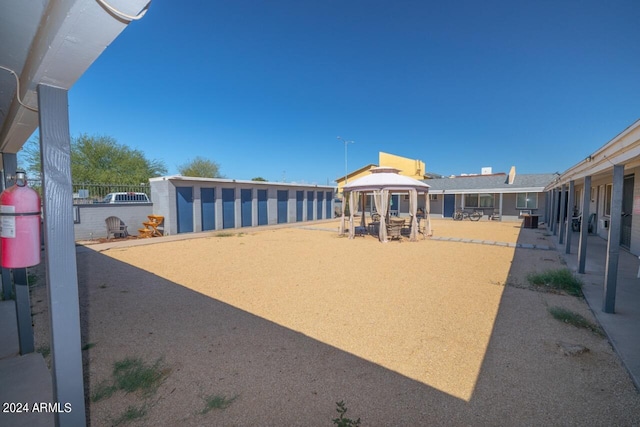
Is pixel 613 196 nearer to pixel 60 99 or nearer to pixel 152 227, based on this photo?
pixel 60 99

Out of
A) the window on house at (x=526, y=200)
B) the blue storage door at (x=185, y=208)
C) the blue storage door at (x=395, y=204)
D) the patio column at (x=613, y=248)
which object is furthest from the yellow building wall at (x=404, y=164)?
the patio column at (x=613, y=248)

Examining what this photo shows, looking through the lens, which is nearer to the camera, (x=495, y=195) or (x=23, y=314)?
(x=23, y=314)

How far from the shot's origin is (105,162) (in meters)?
25.0

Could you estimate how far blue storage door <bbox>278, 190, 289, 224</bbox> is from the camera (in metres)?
20.7

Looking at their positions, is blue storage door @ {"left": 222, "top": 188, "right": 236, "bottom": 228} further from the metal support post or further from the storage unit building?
the metal support post

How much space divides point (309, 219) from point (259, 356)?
20.2 metres

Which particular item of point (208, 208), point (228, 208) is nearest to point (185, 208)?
point (208, 208)

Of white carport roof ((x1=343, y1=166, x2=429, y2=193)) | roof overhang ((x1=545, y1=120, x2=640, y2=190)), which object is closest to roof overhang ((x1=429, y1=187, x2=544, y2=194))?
white carport roof ((x1=343, y1=166, x2=429, y2=193))

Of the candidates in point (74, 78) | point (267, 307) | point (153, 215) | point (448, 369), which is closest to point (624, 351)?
Result: point (448, 369)

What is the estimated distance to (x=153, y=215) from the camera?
1451cm

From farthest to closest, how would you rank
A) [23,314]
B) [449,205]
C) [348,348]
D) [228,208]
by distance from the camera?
1. [449,205]
2. [228,208]
3. [348,348]
4. [23,314]

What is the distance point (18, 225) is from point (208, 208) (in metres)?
15.0

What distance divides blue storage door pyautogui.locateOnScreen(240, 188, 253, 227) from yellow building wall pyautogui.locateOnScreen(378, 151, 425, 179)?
2012 cm

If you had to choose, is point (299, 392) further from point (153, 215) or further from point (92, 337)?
point (153, 215)
